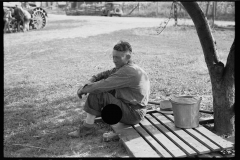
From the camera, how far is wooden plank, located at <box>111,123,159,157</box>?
3.28 metres

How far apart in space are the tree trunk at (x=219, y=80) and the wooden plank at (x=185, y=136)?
0.56 metres

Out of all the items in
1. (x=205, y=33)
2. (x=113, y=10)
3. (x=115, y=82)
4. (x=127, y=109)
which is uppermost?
(x=113, y=10)

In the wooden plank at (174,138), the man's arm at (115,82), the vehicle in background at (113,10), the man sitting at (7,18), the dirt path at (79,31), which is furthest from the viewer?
the vehicle in background at (113,10)

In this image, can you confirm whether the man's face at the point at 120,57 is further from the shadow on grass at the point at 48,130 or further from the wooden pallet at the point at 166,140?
the shadow on grass at the point at 48,130

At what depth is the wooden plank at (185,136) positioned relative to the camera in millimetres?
3258

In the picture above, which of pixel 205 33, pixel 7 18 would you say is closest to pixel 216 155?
pixel 205 33

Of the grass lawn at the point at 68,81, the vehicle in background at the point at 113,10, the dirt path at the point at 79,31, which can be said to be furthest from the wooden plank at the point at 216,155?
the vehicle in background at the point at 113,10

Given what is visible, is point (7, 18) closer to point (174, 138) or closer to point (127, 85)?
point (127, 85)

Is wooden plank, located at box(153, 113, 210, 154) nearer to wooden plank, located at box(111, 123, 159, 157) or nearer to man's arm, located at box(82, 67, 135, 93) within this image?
wooden plank, located at box(111, 123, 159, 157)

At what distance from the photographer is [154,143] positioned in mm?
3480

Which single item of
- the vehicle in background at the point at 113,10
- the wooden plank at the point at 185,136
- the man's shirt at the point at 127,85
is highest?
the vehicle in background at the point at 113,10

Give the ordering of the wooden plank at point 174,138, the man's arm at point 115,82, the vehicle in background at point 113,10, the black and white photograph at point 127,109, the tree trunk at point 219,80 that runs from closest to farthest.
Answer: the wooden plank at point 174,138, the black and white photograph at point 127,109, the man's arm at point 115,82, the tree trunk at point 219,80, the vehicle in background at point 113,10

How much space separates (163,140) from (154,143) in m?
0.13

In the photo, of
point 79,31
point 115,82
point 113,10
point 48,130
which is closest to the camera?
point 115,82
